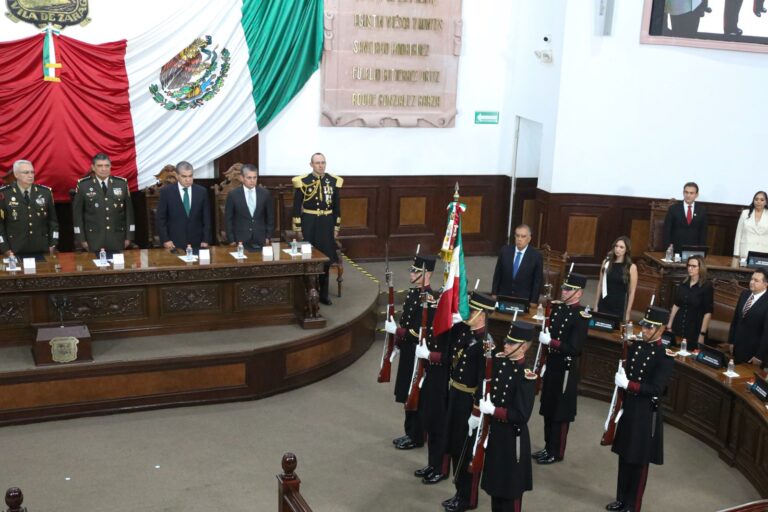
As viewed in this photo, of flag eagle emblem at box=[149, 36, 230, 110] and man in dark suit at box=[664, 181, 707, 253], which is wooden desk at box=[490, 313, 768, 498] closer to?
man in dark suit at box=[664, 181, 707, 253]

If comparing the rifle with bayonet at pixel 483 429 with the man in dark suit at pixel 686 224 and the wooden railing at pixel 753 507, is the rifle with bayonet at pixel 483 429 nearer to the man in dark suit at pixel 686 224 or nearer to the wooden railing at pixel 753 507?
the wooden railing at pixel 753 507

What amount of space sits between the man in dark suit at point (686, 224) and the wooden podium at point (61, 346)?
6.57 meters

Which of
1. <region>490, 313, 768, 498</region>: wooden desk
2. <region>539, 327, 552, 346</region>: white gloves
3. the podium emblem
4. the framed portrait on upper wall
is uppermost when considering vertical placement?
the framed portrait on upper wall

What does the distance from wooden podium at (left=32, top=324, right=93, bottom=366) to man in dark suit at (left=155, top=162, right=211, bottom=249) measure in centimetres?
148

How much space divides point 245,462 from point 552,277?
4052 millimetres

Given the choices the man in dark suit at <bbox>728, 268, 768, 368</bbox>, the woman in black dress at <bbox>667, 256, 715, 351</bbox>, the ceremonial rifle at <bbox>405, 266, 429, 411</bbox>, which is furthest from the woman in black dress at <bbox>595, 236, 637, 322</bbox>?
the ceremonial rifle at <bbox>405, 266, 429, 411</bbox>

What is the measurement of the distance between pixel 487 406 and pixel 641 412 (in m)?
1.30

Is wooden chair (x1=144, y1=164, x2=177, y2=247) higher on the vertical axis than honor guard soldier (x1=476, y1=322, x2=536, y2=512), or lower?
higher

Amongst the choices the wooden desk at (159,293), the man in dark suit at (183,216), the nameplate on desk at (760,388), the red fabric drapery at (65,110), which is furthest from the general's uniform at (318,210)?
the nameplate on desk at (760,388)

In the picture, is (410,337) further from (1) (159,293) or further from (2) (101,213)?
(2) (101,213)

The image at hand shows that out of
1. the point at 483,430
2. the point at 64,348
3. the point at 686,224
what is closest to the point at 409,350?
the point at 483,430

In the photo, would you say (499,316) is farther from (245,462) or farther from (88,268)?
(88,268)

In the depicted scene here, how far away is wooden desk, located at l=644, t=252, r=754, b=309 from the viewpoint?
10.1m

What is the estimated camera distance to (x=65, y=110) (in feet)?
31.7
